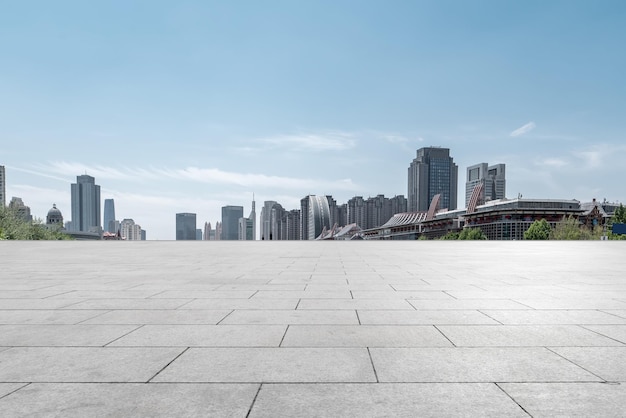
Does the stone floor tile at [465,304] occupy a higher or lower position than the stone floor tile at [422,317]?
lower

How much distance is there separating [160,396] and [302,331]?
256 centimetres

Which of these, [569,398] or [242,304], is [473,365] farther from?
[242,304]

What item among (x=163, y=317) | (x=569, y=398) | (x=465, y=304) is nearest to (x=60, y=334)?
(x=163, y=317)

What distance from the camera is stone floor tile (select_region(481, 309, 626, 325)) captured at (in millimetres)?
6582

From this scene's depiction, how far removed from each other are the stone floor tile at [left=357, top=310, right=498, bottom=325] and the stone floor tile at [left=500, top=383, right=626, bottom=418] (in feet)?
8.34

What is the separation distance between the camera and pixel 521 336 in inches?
225

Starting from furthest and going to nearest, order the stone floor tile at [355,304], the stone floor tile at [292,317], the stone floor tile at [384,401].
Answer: the stone floor tile at [355,304], the stone floor tile at [292,317], the stone floor tile at [384,401]

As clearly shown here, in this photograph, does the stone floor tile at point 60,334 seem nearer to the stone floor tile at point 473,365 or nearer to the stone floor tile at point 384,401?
the stone floor tile at point 384,401

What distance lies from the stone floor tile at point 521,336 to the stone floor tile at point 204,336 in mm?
2557

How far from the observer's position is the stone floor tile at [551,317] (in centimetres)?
658

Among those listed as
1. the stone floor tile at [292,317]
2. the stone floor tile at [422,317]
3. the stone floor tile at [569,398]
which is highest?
the stone floor tile at [292,317]

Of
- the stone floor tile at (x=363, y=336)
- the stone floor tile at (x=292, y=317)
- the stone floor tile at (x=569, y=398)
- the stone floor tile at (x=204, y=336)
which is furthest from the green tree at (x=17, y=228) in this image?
the stone floor tile at (x=569, y=398)

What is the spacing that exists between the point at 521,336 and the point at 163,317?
5.64 meters

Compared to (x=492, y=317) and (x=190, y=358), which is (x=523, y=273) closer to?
(x=492, y=317)
